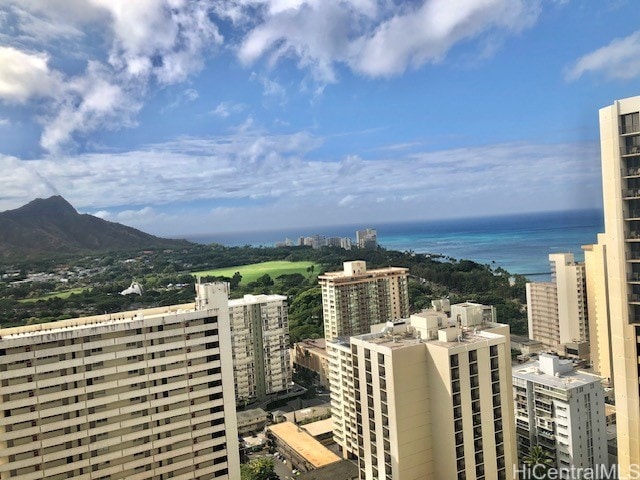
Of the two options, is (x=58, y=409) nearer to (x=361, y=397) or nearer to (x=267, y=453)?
(x=361, y=397)

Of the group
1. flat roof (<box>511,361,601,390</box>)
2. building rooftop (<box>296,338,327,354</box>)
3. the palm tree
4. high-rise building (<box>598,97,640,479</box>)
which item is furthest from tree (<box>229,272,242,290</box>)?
high-rise building (<box>598,97,640,479</box>)

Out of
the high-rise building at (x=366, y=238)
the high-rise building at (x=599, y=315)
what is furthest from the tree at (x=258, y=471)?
the high-rise building at (x=366, y=238)

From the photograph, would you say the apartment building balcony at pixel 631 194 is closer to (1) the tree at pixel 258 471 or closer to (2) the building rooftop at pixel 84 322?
(2) the building rooftop at pixel 84 322

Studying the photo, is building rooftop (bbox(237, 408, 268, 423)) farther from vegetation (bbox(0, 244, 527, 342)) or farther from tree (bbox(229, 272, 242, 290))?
tree (bbox(229, 272, 242, 290))

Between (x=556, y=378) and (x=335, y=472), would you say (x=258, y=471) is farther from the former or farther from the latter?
(x=556, y=378)

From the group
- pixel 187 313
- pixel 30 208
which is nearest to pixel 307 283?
pixel 30 208

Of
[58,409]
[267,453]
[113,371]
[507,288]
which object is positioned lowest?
[267,453]

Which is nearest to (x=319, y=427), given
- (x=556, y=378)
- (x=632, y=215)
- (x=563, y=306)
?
(x=556, y=378)
